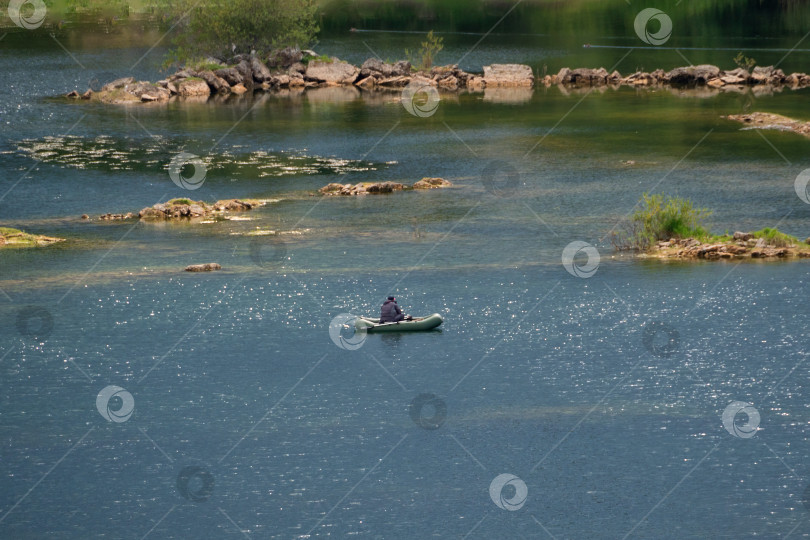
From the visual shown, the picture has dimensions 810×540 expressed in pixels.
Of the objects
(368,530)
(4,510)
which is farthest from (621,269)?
(4,510)

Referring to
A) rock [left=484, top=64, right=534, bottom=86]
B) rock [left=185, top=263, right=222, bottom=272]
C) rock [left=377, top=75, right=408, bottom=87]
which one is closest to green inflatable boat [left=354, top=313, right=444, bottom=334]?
rock [left=185, top=263, right=222, bottom=272]

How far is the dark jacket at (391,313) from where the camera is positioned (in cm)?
5431

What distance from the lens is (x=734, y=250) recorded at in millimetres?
65000

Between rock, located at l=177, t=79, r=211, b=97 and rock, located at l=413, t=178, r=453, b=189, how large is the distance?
172ft

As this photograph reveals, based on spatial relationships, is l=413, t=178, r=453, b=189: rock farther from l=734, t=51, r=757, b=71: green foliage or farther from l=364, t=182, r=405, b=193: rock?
l=734, t=51, r=757, b=71: green foliage

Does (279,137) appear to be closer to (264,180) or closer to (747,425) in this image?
(264,180)

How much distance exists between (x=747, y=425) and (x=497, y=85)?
98198 mm

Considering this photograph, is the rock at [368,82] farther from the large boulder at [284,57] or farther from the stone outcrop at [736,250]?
the stone outcrop at [736,250]

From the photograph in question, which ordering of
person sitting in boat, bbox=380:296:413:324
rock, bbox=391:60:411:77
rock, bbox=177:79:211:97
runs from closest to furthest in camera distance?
person sitting in boat, bbox=380:296:413:324 < rock, bbox=177:79:211:97 < rock, bbox=391:60:411:77

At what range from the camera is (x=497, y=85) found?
139250 mm

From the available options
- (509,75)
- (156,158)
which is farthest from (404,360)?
(509,75)

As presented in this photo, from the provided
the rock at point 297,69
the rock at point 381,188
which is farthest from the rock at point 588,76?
the rock at point 381,188

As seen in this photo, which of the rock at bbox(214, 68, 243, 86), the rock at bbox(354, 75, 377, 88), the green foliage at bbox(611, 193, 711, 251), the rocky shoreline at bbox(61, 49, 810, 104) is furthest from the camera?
the rock at bbox(354, 75, 377, 88)

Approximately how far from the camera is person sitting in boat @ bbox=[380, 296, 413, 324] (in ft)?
178
